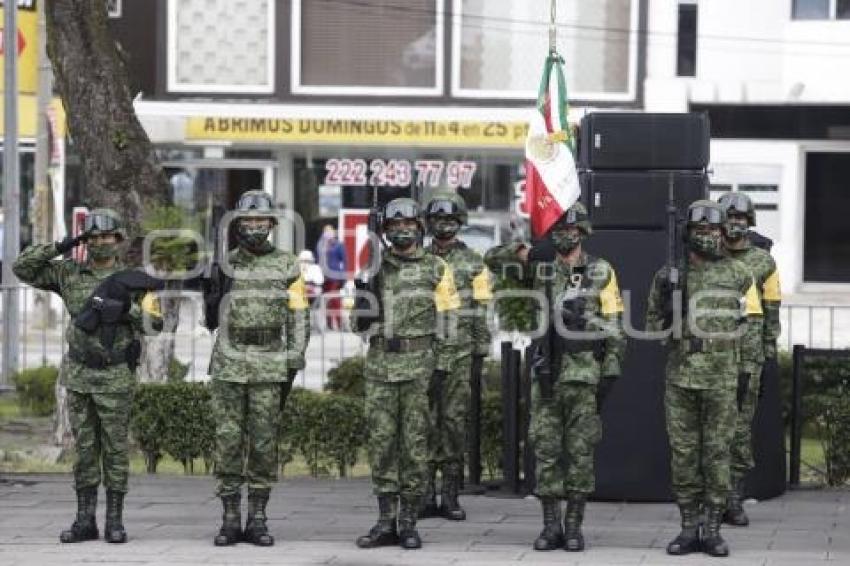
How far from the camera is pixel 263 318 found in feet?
35.8

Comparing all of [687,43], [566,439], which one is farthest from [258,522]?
[687,43]

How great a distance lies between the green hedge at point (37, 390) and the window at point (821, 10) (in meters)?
21.0

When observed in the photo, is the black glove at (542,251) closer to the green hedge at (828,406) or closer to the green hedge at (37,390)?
the green hedge at (828,406)

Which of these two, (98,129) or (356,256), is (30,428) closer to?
(98,129)

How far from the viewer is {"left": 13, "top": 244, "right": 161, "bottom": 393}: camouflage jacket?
1088cm

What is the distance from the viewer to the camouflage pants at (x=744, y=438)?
11594mm

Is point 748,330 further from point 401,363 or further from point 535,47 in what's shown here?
point 535,47

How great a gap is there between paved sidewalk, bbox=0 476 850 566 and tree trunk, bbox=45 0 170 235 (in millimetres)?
2647

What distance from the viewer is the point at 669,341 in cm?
1085

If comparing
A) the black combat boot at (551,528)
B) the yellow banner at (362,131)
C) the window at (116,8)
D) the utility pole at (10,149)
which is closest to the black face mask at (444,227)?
the black combat boot at (551,528)

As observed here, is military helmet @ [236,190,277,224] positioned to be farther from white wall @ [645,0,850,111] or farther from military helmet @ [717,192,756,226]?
white wall @ [645,0,850,111]

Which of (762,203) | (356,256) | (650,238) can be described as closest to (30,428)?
(650,238)

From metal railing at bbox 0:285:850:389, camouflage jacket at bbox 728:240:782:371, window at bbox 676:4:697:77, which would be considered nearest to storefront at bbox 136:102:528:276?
window at bbox 676:4:697:77

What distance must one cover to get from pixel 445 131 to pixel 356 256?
2815 mm
